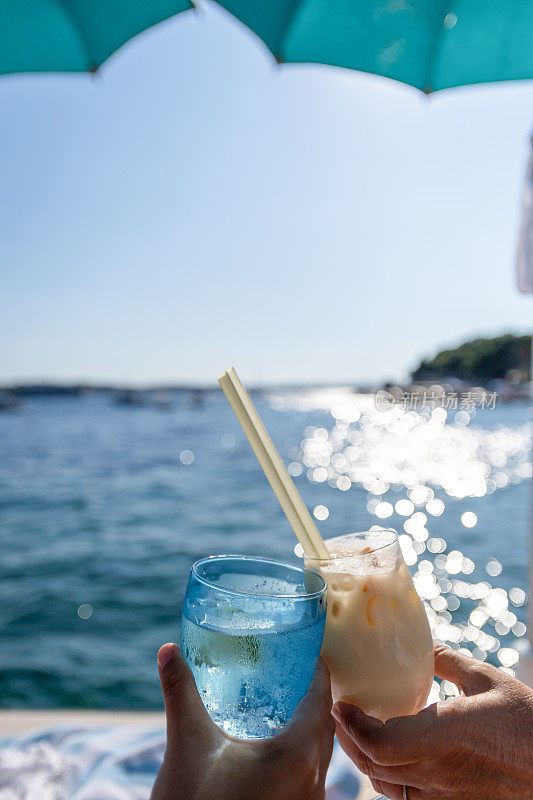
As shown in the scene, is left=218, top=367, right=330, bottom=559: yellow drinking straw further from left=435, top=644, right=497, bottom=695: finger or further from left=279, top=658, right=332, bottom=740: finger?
left=435, top=644, right=497, bottom=695: finger

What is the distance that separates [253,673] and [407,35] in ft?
5.03

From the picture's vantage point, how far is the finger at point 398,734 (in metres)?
0.71

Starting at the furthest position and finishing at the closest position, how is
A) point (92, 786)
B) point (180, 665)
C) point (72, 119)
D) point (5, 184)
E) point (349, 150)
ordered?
point (5, 184)
point (72, 119)
point (349, 150)
point (92, 786)
point (180, 665)

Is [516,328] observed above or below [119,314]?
above

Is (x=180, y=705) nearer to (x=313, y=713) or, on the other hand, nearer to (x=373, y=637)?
(x=313, y=713)

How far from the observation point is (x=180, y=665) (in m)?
0.58

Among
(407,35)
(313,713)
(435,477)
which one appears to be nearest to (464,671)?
(313,713)

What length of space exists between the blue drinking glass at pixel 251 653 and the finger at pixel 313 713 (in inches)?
0.6

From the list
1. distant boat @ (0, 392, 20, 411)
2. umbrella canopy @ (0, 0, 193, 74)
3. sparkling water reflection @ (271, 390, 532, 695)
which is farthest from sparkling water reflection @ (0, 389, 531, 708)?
distant boat @ (0, 392, 20, 411)

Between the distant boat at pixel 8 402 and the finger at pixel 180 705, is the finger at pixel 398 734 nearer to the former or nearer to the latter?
the finger at pixel 180 705

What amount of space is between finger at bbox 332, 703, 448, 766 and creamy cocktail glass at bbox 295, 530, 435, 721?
3 cm

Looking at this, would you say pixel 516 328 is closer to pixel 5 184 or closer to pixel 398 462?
pixel 398 462

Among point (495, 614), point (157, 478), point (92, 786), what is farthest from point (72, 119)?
point (92, 786)

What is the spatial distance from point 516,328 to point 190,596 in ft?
87.9
